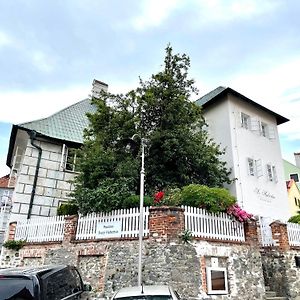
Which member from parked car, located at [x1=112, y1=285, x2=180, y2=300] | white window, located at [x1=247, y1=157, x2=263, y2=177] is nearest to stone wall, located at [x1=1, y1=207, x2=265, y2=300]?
parked car, located at [x1=112, y1=285, x2=180, y2=300]

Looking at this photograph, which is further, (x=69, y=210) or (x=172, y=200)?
(x=69, y=210)

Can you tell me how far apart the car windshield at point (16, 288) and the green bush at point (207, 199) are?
6084 mm

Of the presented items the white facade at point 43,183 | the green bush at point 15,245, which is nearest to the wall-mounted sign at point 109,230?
the green bush at point 15,245

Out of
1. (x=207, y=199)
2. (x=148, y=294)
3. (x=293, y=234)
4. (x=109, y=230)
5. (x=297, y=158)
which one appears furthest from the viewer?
(x=297, y=158)

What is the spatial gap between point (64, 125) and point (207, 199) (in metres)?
11.1

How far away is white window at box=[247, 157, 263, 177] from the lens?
16156 mm

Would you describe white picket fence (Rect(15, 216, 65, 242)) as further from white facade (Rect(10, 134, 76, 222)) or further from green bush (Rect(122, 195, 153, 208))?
white facade (Rect(10, 134, 76, 222))

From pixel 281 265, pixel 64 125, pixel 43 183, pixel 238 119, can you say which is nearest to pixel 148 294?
pixel 281 265

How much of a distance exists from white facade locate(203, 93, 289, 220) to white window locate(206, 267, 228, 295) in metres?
6.48

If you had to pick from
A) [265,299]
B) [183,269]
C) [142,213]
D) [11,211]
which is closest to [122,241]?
[142,213]

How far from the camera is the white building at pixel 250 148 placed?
51.1 feet

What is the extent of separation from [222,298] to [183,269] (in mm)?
1519

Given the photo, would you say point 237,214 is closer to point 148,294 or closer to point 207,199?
point 207,199

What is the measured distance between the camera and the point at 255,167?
16391mm
